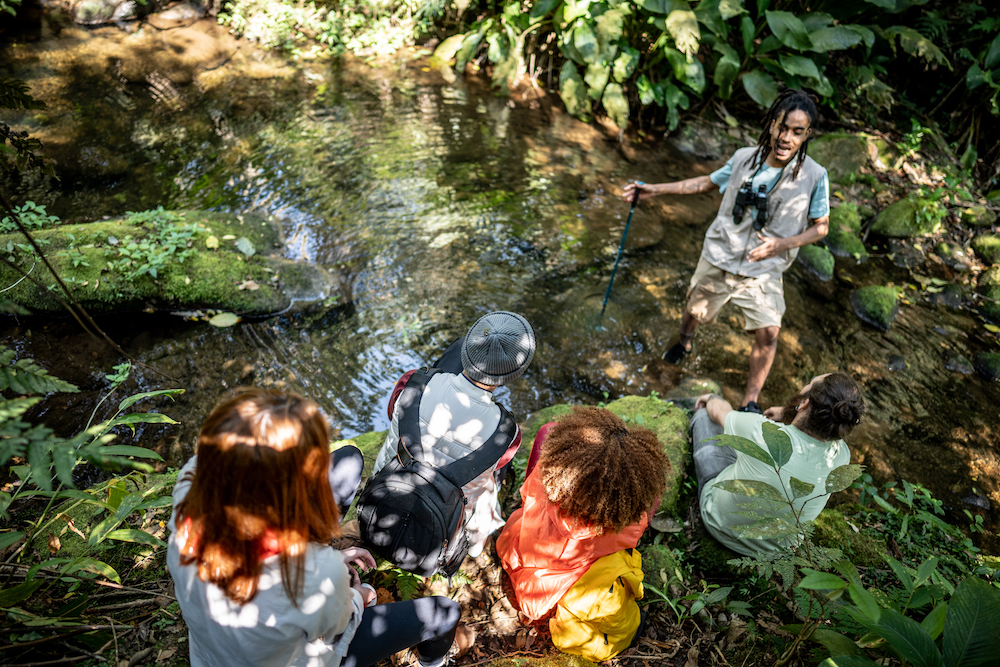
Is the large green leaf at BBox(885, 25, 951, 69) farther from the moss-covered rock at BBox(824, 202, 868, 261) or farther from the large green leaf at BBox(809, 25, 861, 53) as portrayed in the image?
the moss-covered rock at BBox(824, 202, 868, 261)

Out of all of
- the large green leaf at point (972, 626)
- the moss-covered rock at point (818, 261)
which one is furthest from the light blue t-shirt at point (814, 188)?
the moss-covered rock at point (818, 261)

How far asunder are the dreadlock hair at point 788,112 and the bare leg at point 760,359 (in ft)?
3.76

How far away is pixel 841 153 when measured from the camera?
755 cm

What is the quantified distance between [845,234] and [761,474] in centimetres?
551

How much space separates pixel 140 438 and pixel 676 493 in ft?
11.1

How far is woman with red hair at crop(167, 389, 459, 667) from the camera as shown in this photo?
1344 millimetres

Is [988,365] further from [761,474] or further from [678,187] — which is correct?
[761,474]

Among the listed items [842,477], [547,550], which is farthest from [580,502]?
[842,477]

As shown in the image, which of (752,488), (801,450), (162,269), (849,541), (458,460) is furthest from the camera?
(162,269)

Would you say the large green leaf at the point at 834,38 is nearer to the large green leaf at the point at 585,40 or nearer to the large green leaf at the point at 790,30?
the large green leaf at the point at 790,30

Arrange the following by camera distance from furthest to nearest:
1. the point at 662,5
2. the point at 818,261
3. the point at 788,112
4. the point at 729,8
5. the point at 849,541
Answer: the point at 662,5
the point at 729,8
the point at 818,261
the point at 788,112
the point at 849,541

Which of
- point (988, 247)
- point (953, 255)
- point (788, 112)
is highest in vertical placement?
point (788, 112)

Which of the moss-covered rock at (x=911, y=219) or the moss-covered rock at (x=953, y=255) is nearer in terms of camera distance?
the moss-covered rock at (x=953, y=255)

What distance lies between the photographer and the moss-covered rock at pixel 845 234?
658 centimetres
